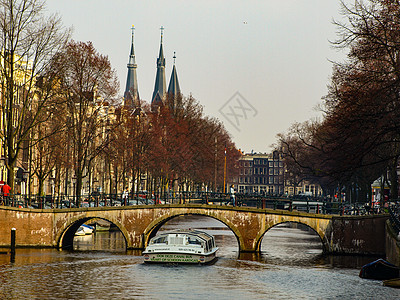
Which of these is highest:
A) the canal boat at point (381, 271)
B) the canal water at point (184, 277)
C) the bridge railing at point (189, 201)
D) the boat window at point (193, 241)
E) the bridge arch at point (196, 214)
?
the bridge railing at point (189, 201)

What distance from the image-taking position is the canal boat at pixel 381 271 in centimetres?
3722

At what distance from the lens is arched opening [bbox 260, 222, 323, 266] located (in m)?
47.8

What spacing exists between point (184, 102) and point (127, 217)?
40.9 m

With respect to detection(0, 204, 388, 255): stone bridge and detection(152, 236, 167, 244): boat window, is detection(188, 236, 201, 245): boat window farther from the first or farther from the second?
detection(0, 204, 388, 255): stone bridge

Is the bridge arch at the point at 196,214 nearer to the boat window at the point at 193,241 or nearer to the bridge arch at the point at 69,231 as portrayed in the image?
the bridge arch at the point at 69,231

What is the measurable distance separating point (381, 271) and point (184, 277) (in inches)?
387

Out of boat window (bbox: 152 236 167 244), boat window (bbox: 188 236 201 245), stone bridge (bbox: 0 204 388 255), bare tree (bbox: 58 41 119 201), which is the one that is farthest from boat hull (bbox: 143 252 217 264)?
bare tree (bbox: 58 41 119 201)

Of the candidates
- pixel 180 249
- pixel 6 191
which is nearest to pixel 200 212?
pixel 180 249

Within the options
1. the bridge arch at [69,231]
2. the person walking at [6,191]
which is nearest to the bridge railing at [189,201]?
the person walking at [6,191]

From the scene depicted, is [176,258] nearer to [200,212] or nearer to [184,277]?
[184,277]

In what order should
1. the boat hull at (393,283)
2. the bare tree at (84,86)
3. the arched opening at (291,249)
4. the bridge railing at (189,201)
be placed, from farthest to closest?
the bare tree at (84,86) < the bridge railing at (189,201) < the arched opening at (291,249) < the boat hull at (393,283)

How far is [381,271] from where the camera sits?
37.8 m

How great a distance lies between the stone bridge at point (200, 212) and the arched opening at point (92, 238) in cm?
111

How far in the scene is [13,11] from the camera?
52.6 metres
